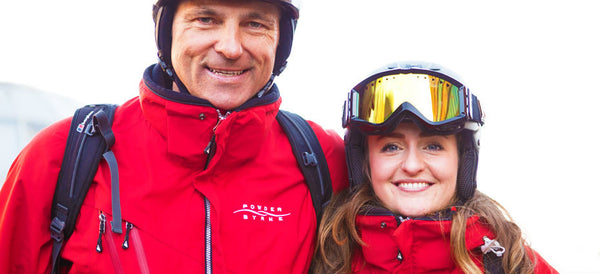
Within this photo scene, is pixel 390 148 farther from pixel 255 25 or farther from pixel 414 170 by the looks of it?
pixel 255 25

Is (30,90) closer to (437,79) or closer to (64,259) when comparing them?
(64,259)

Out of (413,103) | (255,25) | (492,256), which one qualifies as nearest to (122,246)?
(255,25)

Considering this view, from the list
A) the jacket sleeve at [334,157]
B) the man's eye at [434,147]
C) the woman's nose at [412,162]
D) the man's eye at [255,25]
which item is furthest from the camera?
the jacket sleeve at [334,157]

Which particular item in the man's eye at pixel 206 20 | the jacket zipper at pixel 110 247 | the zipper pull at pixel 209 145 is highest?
the man's eye at pixel 206 20

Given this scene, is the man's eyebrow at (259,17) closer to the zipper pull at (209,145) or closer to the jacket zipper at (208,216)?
the jacket zipper at (208,216)

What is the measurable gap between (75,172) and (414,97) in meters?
1.99

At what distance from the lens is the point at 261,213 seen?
267 cm

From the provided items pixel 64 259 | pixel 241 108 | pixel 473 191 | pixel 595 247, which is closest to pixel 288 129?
pixel 241 108

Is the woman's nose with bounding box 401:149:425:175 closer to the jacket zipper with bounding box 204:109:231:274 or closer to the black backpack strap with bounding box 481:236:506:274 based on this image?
the black backpack strap with bounding box 481:236:506:274

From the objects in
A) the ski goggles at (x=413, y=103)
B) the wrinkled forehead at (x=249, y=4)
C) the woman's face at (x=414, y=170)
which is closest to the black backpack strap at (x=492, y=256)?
the woman's face at (x=414, y=170)

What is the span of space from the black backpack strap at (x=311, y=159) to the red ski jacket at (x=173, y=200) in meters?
0.11

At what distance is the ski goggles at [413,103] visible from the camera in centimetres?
290

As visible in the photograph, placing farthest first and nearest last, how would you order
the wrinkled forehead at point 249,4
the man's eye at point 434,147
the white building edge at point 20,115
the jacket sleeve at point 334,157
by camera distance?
the white building edge at point 20,115, the jacket sleeve at point 334,157, the man's eye at point 434,147, the wrinkled forehead at point 249,4

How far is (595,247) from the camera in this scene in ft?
38.9
